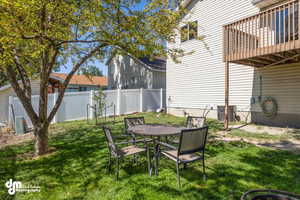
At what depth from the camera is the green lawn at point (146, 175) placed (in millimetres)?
2701

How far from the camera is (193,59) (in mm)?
10602

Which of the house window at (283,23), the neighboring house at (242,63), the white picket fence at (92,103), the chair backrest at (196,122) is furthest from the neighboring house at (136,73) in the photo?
the chair backrest at (196,122)

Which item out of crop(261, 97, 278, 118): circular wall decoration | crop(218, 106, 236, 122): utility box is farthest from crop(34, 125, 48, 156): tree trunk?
crop(261, 97, 278, 118): circular wall decoration

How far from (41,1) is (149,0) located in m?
2.87

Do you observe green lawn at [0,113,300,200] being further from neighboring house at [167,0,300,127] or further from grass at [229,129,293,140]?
neighboring house at [167,0,300,127]

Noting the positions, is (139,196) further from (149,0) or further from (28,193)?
(149,0)

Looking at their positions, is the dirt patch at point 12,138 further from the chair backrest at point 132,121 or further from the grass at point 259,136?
the grass at point 259,136

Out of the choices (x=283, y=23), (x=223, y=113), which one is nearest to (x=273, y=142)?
(x=223, y=113)

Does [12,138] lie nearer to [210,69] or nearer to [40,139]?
[40,139]

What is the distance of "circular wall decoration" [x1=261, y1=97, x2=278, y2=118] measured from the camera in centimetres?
734

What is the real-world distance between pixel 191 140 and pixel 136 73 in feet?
46.5

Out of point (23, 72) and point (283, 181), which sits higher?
point (23, 72)

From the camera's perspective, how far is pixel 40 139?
4434 mm

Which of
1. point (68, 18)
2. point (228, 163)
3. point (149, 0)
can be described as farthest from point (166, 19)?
point (228, 163)
